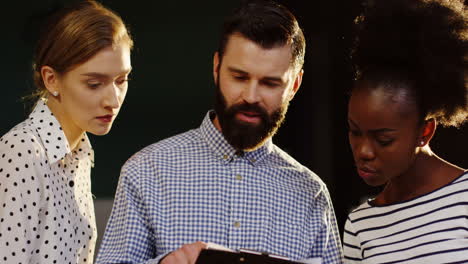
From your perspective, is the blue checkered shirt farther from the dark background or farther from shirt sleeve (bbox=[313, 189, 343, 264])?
the dark background

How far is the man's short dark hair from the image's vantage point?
8.96ft

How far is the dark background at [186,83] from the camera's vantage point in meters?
4.38

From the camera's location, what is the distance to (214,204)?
2703mm

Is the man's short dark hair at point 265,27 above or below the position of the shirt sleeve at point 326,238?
above

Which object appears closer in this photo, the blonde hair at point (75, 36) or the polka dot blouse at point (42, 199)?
the polka dot blouse at point (42, 199)

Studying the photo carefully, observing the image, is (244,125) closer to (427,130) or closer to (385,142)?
(385,142)

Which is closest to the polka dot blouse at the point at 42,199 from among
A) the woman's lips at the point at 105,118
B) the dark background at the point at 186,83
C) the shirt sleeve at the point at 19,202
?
the shirt sleeve at the point at 19,202

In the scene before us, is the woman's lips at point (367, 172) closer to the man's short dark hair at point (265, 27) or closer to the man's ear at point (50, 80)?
the man's short dark hair at point (265, 27)

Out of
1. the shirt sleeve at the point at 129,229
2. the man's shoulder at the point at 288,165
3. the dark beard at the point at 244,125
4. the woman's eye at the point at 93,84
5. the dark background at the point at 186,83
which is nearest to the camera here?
the shirt sleeve at the point at 129,229

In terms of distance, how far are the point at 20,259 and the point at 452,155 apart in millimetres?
1934

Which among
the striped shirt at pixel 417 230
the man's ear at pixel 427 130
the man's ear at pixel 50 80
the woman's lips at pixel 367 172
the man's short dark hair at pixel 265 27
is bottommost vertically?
the striped shirt at pixel 417 230

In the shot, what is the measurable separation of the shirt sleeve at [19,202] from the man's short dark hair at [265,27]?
2.28ft

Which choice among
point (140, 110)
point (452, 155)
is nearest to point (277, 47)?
point (452, 155)

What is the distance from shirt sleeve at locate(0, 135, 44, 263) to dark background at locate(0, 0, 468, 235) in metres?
1.56
